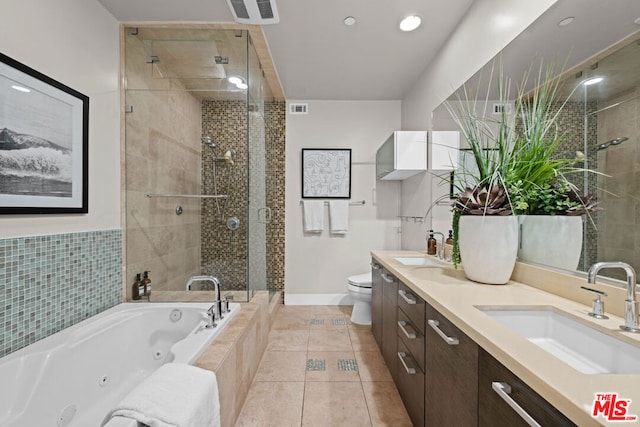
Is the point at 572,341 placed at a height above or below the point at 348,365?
above

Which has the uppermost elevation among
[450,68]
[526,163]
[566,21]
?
[450,68]

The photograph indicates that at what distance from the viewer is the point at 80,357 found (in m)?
1.36

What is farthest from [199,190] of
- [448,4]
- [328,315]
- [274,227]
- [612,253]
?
[612,253]

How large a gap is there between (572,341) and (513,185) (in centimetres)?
69

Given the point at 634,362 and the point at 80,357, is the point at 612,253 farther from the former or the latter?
the point at 80,357

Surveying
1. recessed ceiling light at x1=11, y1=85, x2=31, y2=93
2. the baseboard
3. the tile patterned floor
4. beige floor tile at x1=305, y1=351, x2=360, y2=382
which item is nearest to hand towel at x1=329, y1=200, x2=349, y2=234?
the baseboard

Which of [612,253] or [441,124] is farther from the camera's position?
[441,124]

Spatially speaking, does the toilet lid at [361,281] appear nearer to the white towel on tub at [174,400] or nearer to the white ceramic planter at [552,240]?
the white ceramic planter at [552,240]

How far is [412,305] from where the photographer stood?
139cm

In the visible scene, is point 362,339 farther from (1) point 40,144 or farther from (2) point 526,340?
(1) point 40,144

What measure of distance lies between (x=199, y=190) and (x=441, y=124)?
1.99 metres

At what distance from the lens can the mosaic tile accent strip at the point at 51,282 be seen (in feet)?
3.98

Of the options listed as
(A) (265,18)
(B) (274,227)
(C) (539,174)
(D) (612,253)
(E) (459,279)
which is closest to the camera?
(D) (612,253)

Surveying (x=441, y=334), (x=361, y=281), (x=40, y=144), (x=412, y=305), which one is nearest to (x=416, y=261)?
(x=361, y=281)
